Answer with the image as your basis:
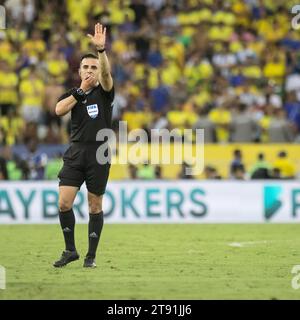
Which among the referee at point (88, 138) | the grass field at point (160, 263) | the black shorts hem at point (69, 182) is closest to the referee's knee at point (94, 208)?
the referee at point (88, 138)

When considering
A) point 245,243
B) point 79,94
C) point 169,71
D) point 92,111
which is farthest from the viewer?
point 169,71

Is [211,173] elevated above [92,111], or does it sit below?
below

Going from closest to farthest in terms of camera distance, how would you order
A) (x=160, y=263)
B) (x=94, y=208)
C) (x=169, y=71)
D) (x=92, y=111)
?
1. (x=92, y=111)
2. (x=94, y=208)
3. (x=160, y=263)
4. (x=169, y=71)

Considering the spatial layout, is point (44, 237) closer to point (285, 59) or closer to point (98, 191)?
point (98, 191)

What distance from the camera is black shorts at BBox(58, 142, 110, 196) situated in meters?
10.5

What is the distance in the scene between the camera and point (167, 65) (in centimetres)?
2289

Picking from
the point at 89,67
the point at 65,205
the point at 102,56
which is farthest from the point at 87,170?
the point at 102,56

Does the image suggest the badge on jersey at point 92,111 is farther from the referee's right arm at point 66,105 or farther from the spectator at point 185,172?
the spectator at point 185,172

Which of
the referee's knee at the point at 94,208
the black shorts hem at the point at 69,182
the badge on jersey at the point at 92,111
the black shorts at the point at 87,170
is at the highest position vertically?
the badge on jersey at the point at 92,111

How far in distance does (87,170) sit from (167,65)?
12580mm

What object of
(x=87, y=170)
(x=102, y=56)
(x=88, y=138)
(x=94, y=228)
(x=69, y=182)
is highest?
(x=102, y=56)

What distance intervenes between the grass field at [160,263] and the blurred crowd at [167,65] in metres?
4.44

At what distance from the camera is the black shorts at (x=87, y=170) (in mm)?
10516

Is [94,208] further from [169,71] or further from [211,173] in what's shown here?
[169,71]
